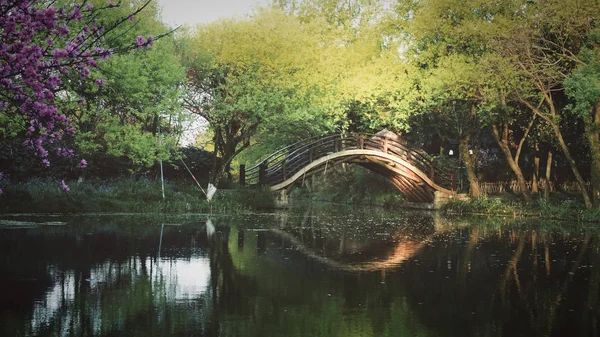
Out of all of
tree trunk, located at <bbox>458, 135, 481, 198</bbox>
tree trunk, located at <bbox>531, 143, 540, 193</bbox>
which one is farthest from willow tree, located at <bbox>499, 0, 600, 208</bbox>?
tree trunk, located at <bbox>531, 143, 540, 193</bbox>

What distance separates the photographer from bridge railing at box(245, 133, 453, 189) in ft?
125

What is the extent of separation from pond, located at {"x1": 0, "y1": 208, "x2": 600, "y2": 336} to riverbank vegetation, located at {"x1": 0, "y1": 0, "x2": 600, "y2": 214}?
8.33 meters

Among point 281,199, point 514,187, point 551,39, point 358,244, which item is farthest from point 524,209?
point 358,244

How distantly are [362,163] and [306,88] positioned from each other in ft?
31.9

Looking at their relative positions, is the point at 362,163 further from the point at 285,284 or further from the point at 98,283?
the point at 98,283

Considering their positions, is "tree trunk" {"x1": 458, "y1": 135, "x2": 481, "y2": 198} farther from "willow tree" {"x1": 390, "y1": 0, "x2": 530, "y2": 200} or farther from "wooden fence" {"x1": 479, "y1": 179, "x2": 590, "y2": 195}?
"wooden fence" {"x1": 479, "y1": 179, "x2": 590, "y2": 195}

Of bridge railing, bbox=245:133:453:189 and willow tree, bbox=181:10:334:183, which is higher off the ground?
willow tree, bbox=181:10:334:183

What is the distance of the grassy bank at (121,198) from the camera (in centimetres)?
2733

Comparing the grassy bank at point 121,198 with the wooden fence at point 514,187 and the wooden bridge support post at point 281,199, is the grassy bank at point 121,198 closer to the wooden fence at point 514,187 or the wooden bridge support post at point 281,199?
the wooden bridge support post at point 281,199

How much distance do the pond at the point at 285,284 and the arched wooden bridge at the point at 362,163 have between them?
15.7 meters

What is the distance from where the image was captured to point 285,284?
12.1 meters

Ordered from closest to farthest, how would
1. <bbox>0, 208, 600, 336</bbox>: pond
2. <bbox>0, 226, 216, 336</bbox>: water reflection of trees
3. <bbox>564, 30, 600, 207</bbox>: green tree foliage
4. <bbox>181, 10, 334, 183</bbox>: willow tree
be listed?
<bbox>0, 226, 216, 336</bbox>: water reflection of trees < <bbox>0, 208, 600, 336</bbox>: pond < <bbox>564, 30, 600, 207</bbox>: green tree foliage < <bbox>181, 10, 334, 183</bbox>: willow tree

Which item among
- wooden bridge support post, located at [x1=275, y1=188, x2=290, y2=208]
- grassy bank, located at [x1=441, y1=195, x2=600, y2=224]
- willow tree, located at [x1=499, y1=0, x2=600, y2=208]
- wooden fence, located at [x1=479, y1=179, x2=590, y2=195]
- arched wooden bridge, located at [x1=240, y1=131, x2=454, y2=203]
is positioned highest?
willow tree, located at [x1=499, y1=0, x2=600, y2=208]

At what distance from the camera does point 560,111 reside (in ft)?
120
